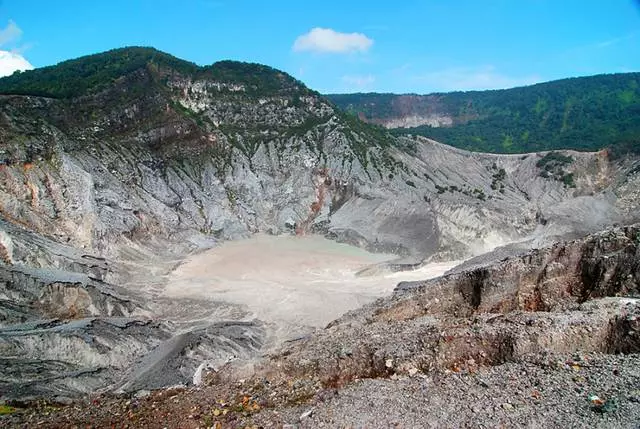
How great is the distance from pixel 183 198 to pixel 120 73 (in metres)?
24.2

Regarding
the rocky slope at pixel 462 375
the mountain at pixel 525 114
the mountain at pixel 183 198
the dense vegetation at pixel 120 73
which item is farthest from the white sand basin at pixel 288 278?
the mountain at pixel 525 114

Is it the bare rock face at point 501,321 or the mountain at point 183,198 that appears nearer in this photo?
the bare rock face at point 501,321

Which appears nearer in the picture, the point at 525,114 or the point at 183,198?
the point at 183,198

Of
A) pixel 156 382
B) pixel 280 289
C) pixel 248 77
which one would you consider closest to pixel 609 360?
pixel 156 382

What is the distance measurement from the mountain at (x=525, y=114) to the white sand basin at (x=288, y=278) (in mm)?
46815

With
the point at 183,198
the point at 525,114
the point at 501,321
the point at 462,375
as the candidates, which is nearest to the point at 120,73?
the point at 183,198

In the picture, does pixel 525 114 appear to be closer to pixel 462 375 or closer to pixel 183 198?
pixel 183 198

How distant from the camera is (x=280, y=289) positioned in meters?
39.6

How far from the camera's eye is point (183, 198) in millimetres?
59312

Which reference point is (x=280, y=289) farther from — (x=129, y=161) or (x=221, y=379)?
(x=129, y=161)

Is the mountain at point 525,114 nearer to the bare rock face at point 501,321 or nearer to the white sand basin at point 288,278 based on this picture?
the white sand basin at point 288,278

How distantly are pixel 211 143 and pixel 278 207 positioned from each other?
42.3 ft

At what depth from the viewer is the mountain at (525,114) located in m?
105

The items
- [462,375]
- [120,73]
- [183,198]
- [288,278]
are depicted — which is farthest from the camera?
[120,73]
